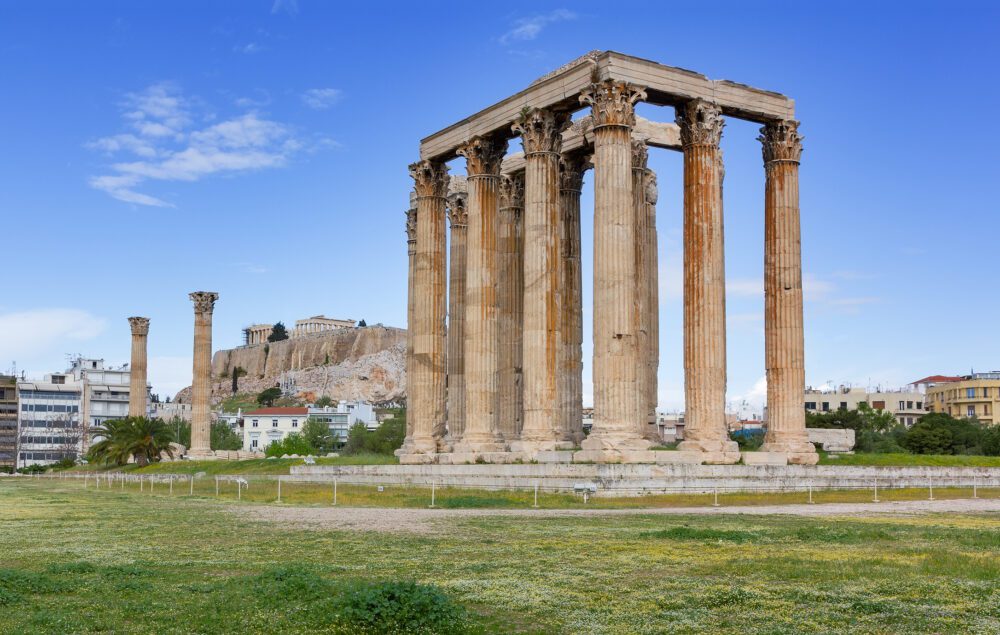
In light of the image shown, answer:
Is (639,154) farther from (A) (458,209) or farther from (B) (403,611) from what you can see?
(B) (403,611)

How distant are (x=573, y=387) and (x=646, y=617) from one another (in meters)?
40.7

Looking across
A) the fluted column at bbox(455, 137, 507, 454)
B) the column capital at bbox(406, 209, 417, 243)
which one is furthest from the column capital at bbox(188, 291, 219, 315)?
the fluted column at bbox(455, 137, 507, 454)

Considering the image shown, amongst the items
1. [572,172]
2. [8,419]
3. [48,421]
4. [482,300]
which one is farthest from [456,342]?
[8,419]

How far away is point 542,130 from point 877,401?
424 ft

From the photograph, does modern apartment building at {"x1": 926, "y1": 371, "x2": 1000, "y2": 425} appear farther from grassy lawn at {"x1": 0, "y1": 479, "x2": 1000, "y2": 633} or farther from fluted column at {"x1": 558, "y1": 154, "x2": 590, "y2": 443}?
grassy lawn at {"x1": 0, "y1": 479, "x2": 1000, "y2": 633}

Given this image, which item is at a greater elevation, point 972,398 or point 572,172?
point 572,172

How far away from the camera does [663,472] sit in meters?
38.5

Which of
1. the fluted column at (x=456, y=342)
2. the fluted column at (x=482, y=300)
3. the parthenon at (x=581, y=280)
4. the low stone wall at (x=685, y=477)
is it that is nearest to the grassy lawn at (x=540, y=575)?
the low stone wall at (x=685, y=477)

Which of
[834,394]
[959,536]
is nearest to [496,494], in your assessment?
[959,536]

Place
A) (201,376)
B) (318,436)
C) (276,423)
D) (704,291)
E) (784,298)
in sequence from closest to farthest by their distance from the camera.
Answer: (704,291)
(784,298)
(201,376)
(318,436)
(276,423)

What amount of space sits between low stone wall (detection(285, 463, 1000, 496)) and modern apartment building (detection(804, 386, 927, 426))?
11474cm

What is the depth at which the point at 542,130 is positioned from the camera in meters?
48.6

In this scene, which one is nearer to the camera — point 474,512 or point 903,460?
point 474,512

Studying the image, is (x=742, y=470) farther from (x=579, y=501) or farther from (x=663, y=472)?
(x=579, y=501)
